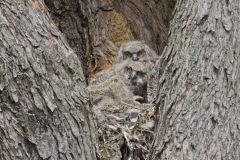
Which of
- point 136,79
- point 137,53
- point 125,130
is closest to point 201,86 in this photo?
point 125,130

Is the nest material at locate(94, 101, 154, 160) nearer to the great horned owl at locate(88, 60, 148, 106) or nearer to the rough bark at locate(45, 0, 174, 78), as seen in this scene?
the great horned owl at locate(88, 60, 148, 106)

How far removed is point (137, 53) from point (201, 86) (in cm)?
294

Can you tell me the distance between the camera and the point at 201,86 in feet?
12.7

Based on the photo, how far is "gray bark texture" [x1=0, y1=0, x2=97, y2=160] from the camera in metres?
3.39

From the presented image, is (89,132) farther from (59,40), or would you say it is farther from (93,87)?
(93,87)

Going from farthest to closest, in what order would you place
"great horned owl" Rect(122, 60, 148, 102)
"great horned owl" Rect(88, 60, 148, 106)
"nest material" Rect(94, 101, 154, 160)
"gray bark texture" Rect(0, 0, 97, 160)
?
"great horned owl" Rect(122, 60, 148, 102)
"great horned owl" Rect(88, 60, 148, 106)
"nest material" Rect(94, 101, 154, 160)
"gray bark texture" Rect(0, 0, 97, 160)

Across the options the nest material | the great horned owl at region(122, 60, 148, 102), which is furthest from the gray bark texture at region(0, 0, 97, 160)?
the great horned owl at region(122, 60, 148, 102)

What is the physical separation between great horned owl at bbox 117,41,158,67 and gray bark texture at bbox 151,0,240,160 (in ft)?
7.86

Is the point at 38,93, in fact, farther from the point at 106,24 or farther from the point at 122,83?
the point at 106,24

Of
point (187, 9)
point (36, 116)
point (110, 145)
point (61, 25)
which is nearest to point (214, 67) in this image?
point (187, 9)

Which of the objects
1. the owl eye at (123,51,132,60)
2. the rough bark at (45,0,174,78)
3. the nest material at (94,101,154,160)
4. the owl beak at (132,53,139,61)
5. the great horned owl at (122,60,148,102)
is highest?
the rough bark at (45,0,174,78)

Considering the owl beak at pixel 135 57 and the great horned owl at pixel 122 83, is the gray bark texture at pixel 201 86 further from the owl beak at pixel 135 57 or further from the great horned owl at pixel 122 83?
the owl beak at pixel 135 57

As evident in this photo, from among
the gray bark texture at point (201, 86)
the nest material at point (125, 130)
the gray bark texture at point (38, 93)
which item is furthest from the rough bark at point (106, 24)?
the gray bark texture at point (38, 93)

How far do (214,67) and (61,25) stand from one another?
284 cm
